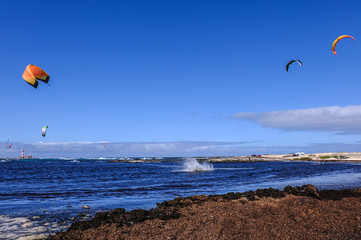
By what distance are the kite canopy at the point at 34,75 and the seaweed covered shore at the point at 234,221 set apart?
9657 mm

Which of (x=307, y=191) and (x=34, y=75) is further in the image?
(x=34, y=75)

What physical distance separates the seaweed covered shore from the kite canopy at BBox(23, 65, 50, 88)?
966 centimetres

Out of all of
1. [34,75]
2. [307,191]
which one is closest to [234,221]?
[307,191]

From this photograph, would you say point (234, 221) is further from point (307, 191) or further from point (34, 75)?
point (34, 75)

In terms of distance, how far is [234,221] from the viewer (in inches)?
339

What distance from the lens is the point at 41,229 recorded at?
9.16m

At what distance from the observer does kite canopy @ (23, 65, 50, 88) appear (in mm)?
15938

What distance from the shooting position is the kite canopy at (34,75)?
15938mm

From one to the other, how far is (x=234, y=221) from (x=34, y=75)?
13.2 m

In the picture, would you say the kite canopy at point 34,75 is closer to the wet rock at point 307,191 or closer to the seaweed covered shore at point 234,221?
the seaweed covered shore at point 234,221

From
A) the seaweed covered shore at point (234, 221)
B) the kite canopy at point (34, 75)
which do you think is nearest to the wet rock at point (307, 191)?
the seaweed covered shore at point (234, 221)

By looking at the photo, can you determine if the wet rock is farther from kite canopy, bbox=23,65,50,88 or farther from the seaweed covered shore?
kite canopy, bbox=23,65,50,88

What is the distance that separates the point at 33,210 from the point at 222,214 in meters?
8.26

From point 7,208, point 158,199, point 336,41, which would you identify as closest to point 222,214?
point 158,199
